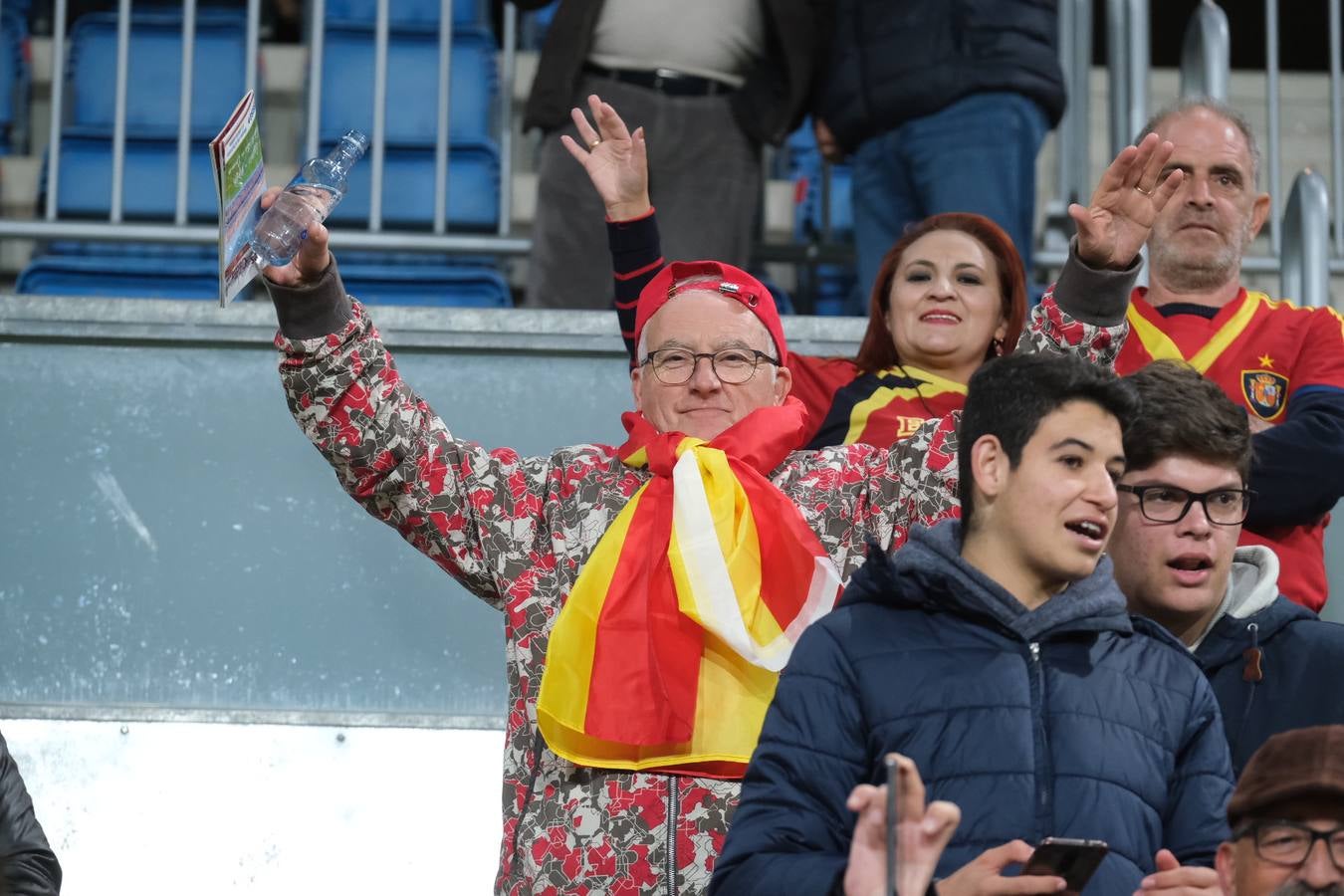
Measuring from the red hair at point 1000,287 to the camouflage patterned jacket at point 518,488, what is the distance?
1.56 feet

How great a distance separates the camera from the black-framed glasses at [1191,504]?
10.2ft

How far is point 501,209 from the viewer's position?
5.20 meters

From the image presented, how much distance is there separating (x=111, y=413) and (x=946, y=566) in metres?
2.30

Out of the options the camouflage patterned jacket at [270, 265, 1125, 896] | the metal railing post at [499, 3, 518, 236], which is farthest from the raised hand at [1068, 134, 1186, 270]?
the metal railing post at [499, 3, 518, 236]

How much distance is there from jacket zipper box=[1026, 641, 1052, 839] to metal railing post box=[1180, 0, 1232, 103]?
8.21 ft

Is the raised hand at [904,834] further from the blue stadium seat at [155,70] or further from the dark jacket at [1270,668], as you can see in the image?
the blue stadium seat at [155,70]

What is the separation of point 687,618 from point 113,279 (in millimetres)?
2879

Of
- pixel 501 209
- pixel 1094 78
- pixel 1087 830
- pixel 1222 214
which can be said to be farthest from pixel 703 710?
pixel 1094 78

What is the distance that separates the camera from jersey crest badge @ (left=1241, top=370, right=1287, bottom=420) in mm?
3781

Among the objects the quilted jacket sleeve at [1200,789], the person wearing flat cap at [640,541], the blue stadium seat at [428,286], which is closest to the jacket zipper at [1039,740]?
the quilted jacket sleeve at [1200,789]

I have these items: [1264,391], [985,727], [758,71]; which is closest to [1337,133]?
[758,71]

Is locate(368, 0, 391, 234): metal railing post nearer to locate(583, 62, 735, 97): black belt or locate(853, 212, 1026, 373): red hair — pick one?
locate(583, 62, 735, 97): black belt

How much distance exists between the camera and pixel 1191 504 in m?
3.12

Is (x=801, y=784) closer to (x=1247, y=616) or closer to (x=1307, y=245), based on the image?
(x=1247, y=616)
